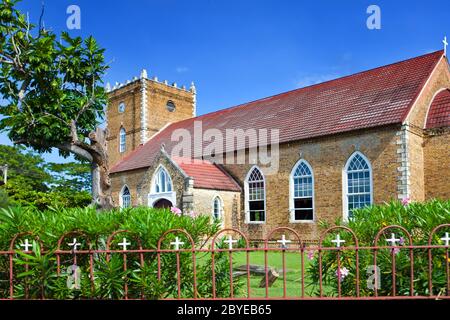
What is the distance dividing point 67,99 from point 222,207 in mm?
12396

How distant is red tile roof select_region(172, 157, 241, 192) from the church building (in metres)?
0.07

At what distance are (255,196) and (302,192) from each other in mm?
3019

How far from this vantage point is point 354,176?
18.6m

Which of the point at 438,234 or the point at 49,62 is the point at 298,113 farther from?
the point at 438,234

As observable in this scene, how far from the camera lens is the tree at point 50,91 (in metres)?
10.6

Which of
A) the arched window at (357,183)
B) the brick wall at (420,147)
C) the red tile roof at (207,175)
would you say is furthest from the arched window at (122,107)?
the brick wall at (420,147)

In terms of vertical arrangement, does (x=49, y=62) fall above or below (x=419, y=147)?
above

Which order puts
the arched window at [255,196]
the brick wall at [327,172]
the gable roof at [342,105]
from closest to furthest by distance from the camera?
the brick wall at [327,172]
the gable roof at [342,105]
the arched window at [255,196]

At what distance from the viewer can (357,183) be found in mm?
18438

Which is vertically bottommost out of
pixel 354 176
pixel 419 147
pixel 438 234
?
pixel 438 234

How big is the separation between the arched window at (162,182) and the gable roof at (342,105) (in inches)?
150

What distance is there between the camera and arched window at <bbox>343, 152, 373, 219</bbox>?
18.1 meters

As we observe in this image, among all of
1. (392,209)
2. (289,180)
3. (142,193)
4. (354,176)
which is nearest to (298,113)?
(289,180)

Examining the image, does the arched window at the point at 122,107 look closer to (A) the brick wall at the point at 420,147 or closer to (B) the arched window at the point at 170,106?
(B) the arched window at the point at 170,106
